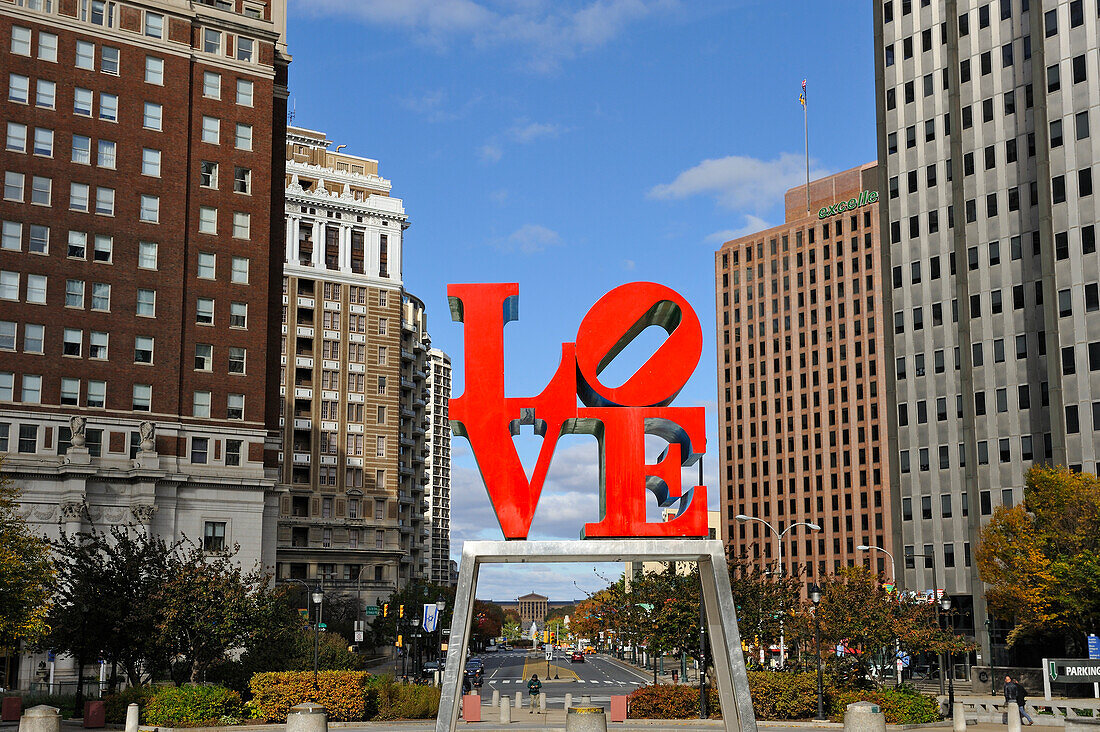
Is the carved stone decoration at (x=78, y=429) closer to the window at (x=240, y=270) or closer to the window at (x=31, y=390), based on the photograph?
the window at (x=31, y=390)

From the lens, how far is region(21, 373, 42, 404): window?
70312 millimetres

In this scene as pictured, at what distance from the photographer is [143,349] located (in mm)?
74312

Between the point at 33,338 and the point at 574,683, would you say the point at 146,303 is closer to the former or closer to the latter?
the point at 33,338

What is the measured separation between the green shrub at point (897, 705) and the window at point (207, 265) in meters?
49.8

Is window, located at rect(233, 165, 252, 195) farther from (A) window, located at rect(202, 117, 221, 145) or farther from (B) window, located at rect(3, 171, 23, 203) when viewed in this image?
(B) window, located at rect(3, 171, 23, 203)

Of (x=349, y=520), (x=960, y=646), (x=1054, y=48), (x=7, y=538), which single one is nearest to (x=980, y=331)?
(x=1054, y=48)

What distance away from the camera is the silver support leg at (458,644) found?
80.1 feet

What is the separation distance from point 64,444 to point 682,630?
3933 centimetres

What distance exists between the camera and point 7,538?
150 feet

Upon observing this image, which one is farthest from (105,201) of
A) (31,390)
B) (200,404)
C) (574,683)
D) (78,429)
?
(574,683)

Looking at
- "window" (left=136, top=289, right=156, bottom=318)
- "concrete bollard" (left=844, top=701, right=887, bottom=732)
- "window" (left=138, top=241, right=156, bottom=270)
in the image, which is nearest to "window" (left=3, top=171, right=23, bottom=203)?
"window" (left=138, top=241, right=156, bottom=270)

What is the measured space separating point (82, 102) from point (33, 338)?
15.5 meters

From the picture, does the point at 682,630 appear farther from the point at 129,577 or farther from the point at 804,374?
the point at 804,374

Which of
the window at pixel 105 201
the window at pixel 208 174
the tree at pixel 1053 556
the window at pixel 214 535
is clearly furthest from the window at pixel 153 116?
the tree at pixel 1053 556
